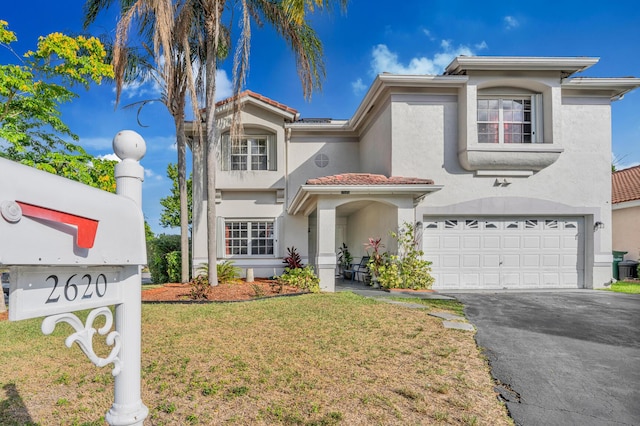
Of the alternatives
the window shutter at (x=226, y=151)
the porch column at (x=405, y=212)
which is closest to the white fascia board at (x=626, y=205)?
the porch column at (x=405, y=212)

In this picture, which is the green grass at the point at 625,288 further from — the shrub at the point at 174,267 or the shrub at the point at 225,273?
the shrub at the point at 174,267

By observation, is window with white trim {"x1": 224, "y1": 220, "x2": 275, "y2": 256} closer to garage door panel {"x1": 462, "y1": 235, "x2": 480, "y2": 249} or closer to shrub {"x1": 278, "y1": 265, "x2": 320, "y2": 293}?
shrub {"x1": 278, "y1": 265, "x2": 320, "y2": 293}

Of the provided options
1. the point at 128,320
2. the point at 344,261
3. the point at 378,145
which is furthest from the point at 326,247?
the point at 128,320

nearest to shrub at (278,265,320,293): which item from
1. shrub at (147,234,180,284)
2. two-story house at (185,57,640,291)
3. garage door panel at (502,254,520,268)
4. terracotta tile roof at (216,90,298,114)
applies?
two-story house at (185,57,640,291)

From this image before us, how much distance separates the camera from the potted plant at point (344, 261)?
15.2 meters

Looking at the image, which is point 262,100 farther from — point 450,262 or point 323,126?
point 450,262

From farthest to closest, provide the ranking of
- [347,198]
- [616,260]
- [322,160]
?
[616,260]
[322,160]
[347,198]

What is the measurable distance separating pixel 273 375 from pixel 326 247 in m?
6.47

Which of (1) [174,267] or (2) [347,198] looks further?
(1) [174,267]

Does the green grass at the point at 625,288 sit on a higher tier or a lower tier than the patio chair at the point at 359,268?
lower

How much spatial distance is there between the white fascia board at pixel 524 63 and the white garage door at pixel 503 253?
15.5ft

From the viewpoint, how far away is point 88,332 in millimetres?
1696

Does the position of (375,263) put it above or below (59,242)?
below

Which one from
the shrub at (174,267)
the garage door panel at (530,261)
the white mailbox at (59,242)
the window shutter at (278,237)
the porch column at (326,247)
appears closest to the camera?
the white mailbox at (59,242)
